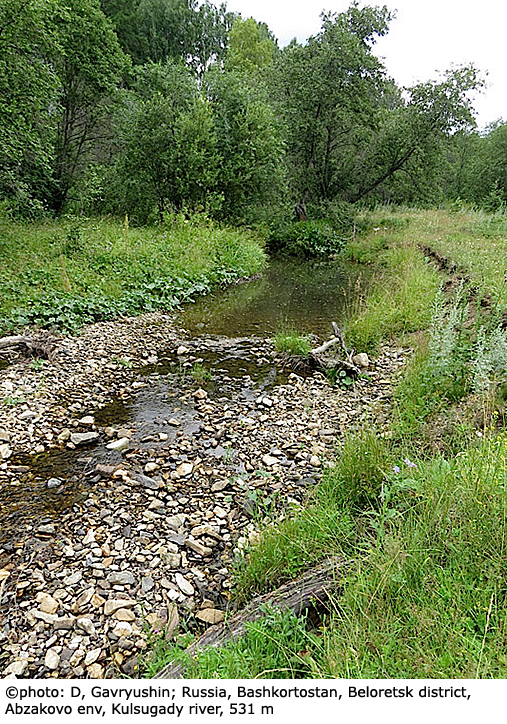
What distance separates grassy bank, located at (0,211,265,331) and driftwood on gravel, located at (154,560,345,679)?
231 inches

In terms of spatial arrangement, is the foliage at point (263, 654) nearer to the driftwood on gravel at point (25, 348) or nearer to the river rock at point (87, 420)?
the river rock at point (87, 420)

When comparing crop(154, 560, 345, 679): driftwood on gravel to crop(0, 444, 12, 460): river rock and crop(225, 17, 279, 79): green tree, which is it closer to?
crop(0, 444, 12, 460): river rock

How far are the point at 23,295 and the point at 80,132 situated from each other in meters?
14.6

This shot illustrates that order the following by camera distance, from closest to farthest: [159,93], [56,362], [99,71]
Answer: [56,362] < [159,93] < [99,71]

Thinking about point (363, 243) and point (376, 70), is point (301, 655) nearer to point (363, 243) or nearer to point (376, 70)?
point (363, 243)

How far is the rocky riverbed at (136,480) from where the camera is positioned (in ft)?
8.64

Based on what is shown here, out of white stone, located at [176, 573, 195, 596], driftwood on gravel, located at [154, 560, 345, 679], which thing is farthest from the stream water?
driftwood on gravel, located at [154, 560, 345, 679]

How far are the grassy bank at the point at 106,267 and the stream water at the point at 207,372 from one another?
840mm

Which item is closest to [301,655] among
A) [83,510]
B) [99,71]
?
[83,510]

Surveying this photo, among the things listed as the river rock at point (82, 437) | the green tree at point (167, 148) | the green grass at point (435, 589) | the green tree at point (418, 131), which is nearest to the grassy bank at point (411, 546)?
the green grass at point (435, 589)

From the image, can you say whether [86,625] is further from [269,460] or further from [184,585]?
[269,460]

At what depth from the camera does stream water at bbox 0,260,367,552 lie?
3731mm

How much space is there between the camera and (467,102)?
21.0 metres

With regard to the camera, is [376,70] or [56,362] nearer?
[56,362]
